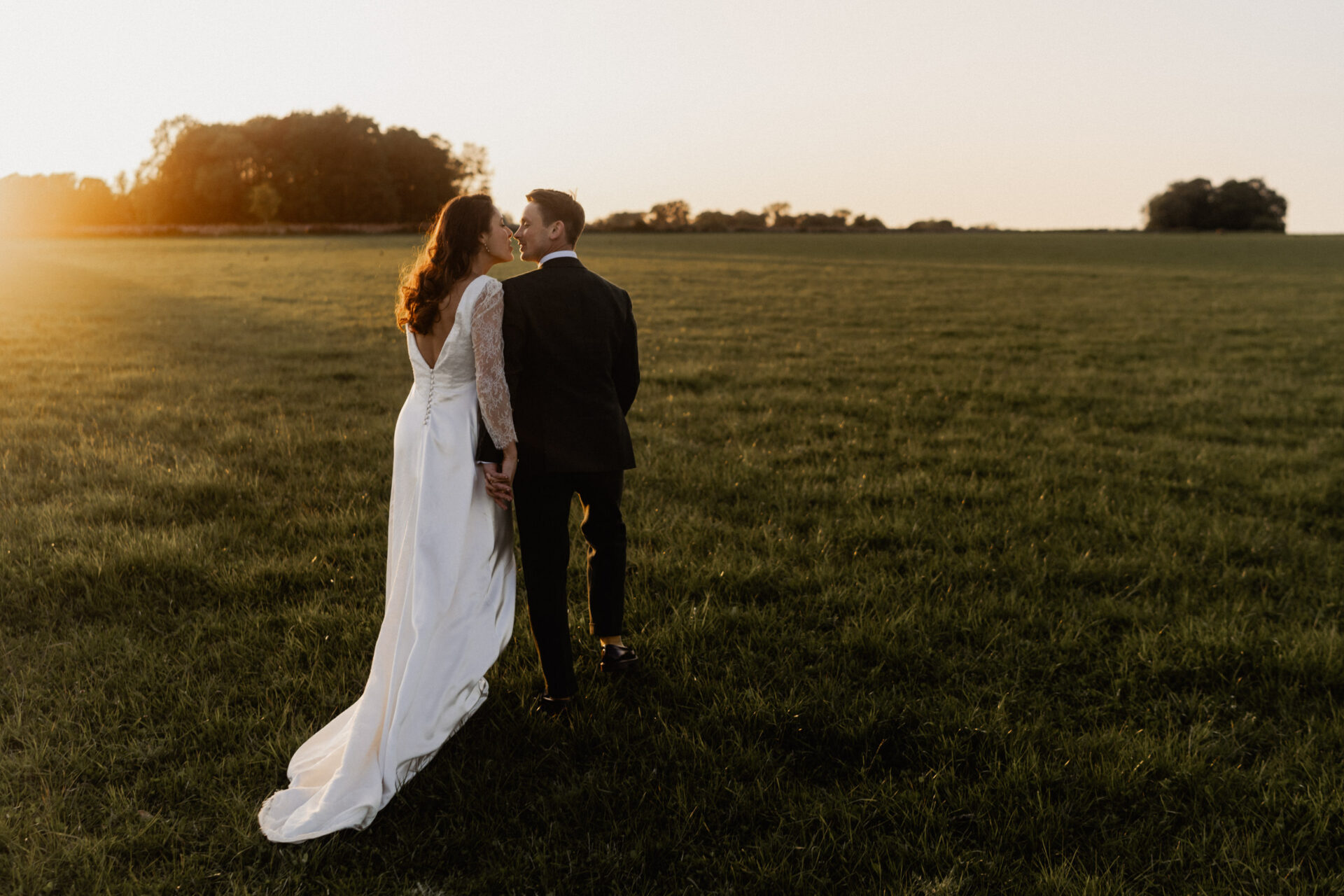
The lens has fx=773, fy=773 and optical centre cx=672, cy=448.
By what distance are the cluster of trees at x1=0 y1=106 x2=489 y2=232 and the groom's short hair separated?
316ft

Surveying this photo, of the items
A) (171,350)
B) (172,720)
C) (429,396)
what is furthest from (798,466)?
(171,350)

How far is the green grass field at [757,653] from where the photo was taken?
3.00 m

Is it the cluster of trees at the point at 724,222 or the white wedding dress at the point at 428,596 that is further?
the cluster of trees at the point at 724,222

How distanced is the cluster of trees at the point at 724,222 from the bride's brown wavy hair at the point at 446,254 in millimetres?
87539

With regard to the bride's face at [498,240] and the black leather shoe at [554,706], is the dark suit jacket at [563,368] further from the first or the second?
the black leather shoe at [554,706]

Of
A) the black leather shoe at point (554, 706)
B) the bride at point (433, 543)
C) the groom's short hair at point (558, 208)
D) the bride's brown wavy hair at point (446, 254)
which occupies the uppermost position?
the groom's short hair at point (558, 208)

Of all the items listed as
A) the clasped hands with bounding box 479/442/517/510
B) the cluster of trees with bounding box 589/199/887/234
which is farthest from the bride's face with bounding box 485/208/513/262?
the cluster of trees with bounding box 589/199/887/234

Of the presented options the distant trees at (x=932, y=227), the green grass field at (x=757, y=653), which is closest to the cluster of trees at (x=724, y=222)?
the distant trees at (x=932, y=227)

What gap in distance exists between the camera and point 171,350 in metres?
13.5

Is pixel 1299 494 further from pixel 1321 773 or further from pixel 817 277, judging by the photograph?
pixel 817 277

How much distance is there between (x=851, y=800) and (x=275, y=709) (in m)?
2.73

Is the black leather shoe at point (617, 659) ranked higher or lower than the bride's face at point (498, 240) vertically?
lower

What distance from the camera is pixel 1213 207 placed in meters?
115

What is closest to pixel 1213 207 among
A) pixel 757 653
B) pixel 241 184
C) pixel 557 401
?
pixel 241 184
